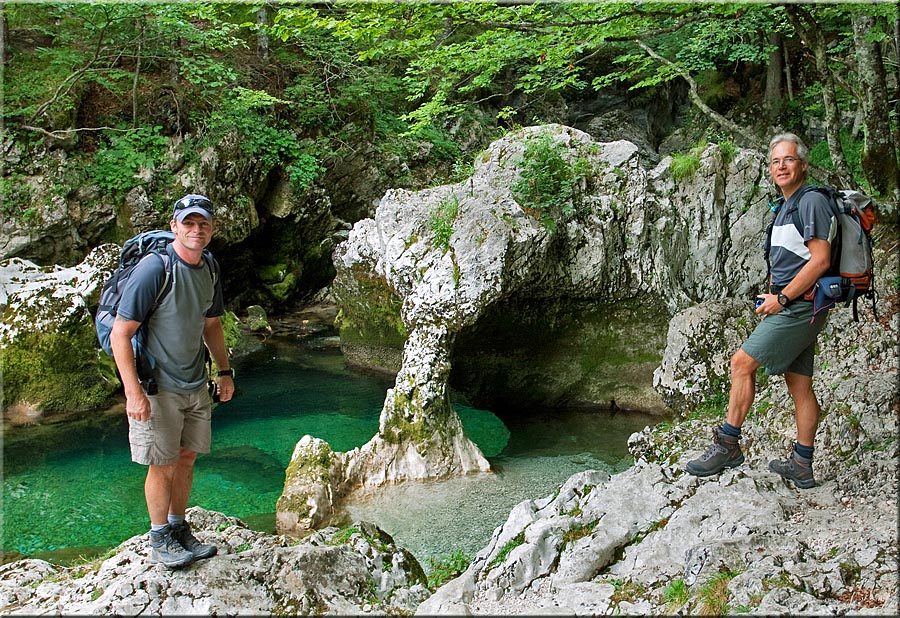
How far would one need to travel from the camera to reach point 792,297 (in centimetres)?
411

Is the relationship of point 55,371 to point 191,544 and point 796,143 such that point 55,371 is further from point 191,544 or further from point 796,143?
point 796,143

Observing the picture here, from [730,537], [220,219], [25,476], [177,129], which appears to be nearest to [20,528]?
[25,476]

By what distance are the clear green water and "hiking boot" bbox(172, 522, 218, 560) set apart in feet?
11.0

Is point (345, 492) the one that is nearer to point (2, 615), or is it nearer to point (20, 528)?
point (20, 528)

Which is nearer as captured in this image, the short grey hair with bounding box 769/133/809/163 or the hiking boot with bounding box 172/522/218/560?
the hiking boot with bounding box 172/522/218/560

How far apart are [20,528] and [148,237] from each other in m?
6.33

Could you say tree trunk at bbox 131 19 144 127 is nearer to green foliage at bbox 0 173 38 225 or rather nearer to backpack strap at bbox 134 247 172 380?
green foliage at bbox 0 173 38 225

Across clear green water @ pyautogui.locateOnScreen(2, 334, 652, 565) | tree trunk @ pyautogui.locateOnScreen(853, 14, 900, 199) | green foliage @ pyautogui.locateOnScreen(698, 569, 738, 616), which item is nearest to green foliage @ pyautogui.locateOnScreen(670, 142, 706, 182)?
tree trunk @ pyautogui.locateOnScreen(853, 14, 900, 199)

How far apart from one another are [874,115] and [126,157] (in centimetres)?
1496

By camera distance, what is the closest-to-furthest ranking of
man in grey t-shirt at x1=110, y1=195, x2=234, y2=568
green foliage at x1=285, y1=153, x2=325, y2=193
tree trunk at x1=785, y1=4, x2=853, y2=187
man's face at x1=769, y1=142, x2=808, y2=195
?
1. man in grey t-shirt at x1=110, y1=195, x2=234, y2=568
2. man's face at x1=769, y1=142, x2=808, y2=195
3. tree trunk at x1=785, y1=4, x2=853, y2=187
4. green foliage at x1=285, y1=153, x2=325, y2=193

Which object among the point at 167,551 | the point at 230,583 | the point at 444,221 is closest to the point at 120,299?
the point at 167,551

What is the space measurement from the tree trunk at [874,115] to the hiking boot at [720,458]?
14.5ft

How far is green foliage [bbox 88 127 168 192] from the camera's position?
15.0m

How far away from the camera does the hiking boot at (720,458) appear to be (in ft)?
15.1
